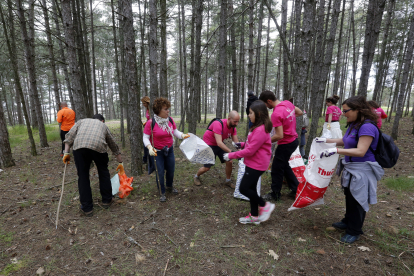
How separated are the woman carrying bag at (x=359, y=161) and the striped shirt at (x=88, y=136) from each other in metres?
3.71

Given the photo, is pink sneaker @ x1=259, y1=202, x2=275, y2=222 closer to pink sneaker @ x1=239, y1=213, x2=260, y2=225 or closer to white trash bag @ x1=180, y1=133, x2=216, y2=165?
pink sneaker @ x1=239, y1=213, x2=260, y2=225

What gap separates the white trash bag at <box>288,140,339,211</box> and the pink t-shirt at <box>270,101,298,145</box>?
0.66 meters

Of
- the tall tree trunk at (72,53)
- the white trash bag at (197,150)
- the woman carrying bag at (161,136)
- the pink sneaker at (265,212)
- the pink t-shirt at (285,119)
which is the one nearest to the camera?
the pink sneaker at (265,212)

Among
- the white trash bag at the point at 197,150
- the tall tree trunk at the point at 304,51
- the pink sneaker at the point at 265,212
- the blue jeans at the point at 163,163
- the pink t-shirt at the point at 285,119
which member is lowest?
the pink sneaker at the point at 265,212

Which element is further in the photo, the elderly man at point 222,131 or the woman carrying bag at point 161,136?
the elderly man at point 222,131

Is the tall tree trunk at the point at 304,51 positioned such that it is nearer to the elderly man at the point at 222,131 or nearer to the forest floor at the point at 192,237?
the elderly man at the point at 222,131

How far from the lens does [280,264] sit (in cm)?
251

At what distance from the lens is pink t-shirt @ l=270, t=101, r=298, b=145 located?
3.51 m

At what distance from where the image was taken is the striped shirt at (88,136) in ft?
11.0

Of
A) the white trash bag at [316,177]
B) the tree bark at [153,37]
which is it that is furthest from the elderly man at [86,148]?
the white trash bag at [316,177]

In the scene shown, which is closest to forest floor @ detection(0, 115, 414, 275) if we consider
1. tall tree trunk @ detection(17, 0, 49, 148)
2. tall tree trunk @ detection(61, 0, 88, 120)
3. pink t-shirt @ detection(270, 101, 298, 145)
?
pink t-shirt @ detection(270, 101, 298, 145)

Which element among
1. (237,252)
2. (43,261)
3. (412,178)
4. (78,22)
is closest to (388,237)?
(237,252)

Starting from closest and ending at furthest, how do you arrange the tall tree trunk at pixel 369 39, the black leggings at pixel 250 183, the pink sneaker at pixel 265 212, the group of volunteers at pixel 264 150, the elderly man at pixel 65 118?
the group of volunteers at pixel 264 150 < the black leggings at pixel 250 183 < the pink sneaker at pixel 265 212 < the tall tree trunk at pixel 369 39 < the elderly man at pixel 65 118

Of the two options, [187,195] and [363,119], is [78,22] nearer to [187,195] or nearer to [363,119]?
[187,195]
